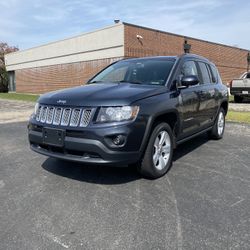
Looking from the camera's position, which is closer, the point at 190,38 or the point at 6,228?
the point at 6,228

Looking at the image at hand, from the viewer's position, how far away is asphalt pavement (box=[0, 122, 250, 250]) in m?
3.13

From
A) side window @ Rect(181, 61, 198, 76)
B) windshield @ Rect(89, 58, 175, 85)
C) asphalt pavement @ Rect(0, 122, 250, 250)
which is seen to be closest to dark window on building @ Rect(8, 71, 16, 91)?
asphalt pavement @ Rect(0, 122, 250, 250)

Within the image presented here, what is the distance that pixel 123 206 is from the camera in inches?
153

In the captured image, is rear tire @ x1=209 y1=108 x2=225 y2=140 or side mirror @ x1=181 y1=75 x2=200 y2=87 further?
rear tire @ x1=209 y1=108 x2=225 y2=140

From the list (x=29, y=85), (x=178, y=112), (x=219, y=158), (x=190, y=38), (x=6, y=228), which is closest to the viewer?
(x=6, y=228)

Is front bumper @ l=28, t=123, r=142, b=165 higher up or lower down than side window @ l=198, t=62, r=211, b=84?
lower down

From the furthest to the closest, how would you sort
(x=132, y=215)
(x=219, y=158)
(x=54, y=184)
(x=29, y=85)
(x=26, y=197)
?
(x=29, y=85), (x=219, y=158), (x=54, y=184), (x=26, y=197), (x=132, y=215)

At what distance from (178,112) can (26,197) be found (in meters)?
2.60

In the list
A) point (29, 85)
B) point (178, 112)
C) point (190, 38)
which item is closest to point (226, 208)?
point (178, 112)

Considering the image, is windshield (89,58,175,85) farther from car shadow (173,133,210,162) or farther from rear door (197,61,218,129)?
car shadow (173,133,210,162)

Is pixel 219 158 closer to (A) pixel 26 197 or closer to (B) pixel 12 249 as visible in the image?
(A) pixel 26 197

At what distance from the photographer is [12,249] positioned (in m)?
2.98

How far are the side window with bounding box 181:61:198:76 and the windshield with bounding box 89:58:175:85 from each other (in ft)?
0.89

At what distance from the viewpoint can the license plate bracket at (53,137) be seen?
4.35 m
